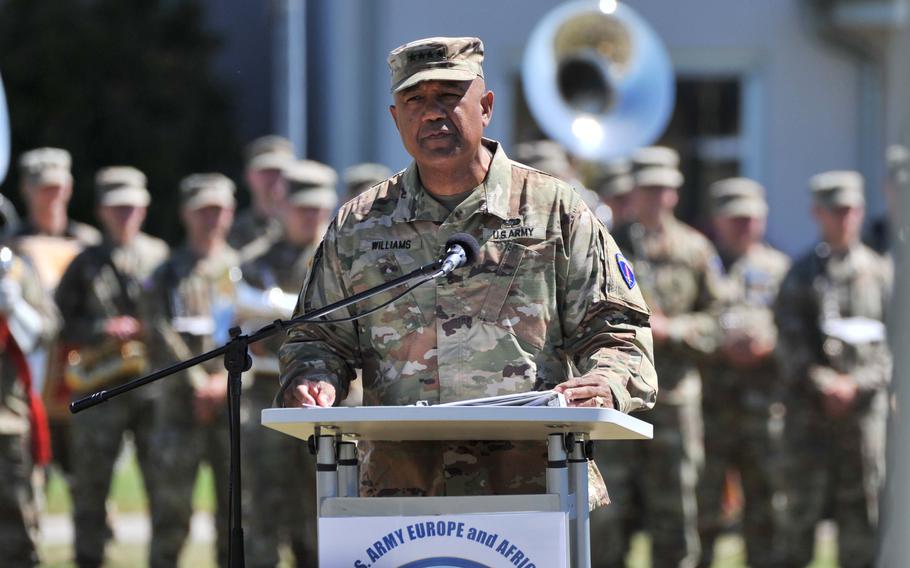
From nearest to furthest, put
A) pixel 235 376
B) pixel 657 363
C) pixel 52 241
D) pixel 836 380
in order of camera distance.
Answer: pixel 235 376 < pixel 836 380 < pixel 657 363 < pixel 52 241

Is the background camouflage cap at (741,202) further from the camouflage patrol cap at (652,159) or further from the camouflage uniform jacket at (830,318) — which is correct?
the camouflage uniform jacket at (830,318)

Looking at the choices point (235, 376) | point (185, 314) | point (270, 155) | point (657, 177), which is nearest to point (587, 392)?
point (235, 376)

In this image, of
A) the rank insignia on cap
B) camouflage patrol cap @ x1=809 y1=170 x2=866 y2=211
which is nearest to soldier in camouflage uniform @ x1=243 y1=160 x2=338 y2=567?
camouflage patrol cap @ x1=809 y1=170 x2=866 y2=211

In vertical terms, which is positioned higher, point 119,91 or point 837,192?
point 119,91

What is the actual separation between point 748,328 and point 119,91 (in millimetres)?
12040

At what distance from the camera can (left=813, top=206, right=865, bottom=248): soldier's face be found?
32.1ft

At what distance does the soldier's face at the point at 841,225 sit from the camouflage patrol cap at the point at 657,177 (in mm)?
891

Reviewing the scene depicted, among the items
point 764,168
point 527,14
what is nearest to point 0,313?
point 527,14

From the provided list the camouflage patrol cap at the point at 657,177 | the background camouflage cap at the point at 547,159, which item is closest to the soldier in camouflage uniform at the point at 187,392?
the background camouflage cap at the point at 547,159

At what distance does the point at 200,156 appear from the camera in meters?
20.6

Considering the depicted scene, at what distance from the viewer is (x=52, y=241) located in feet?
34.8

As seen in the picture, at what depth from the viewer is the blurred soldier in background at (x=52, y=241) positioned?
10.1 metres

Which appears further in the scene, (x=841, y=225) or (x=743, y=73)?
(x=743, y=73)

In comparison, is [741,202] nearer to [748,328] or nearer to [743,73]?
[748,328]
